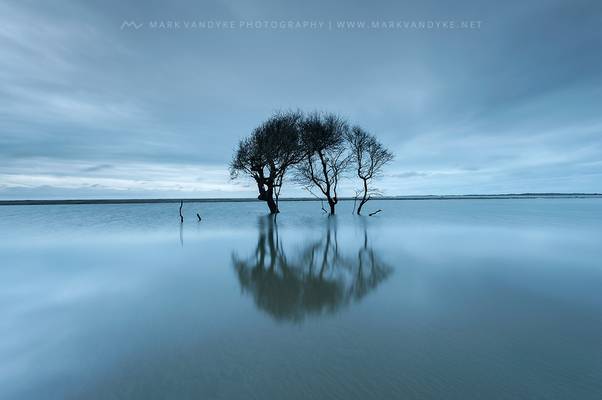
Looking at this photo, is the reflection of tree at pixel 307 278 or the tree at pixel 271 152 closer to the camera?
the reflection of tree at pixel 307 278

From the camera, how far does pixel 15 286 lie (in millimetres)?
6953

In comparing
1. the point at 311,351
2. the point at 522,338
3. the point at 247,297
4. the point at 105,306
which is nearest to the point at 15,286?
the point at 105,306

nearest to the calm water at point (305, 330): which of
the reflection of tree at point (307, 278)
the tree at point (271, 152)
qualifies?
the reflection of tree at point (307, 278)

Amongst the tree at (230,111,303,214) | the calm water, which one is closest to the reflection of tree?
the calm water

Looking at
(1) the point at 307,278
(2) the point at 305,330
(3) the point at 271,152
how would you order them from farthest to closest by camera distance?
(3) the point at 271,152, (1) the point at 307,278, (2) the point at 305,330

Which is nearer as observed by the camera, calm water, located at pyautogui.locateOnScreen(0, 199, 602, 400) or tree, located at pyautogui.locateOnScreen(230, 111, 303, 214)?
calm water, located at pyautogui.locateOnScreen(0, 199, 602, 400)

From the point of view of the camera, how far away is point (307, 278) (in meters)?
7.10

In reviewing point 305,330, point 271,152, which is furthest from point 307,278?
point 271,152

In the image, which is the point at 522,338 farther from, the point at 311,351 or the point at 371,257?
the point at 371,257

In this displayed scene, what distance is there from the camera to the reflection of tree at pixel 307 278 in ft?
17.1

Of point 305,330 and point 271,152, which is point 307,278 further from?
point 271,152

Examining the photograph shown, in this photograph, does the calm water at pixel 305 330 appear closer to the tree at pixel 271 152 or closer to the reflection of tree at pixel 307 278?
the reflection of tree at pixel 307 278

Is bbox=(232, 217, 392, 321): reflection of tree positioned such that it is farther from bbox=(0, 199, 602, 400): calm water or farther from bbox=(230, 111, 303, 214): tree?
bbox=(230, 111, 303, 214): tree

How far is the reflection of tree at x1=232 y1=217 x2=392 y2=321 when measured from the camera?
5199 millimetres
